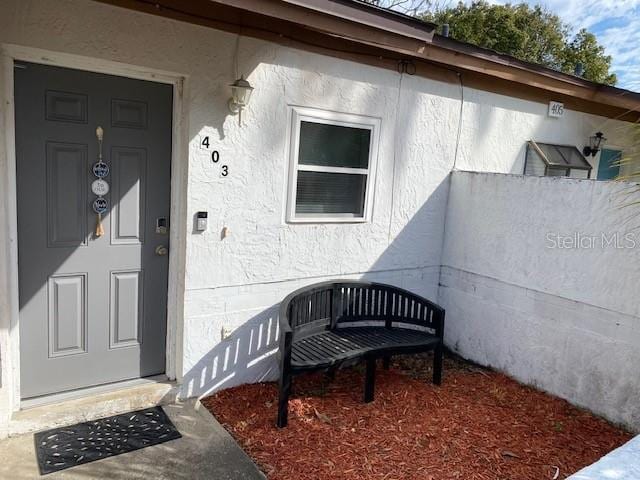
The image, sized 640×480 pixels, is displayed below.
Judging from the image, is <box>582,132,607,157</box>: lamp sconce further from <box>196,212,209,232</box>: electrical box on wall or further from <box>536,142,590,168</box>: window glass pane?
<box>196,212,209,232</box>: electrical box on wall

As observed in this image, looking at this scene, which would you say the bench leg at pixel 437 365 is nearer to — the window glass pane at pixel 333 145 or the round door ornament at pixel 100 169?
the window glass pane at pixel 333 145

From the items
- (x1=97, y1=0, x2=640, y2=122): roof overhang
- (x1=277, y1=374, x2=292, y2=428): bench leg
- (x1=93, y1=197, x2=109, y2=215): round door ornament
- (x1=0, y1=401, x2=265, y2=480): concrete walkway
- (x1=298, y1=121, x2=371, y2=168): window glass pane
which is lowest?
(x1=0, y1=401, x2=265, y2=480): concrete walkway

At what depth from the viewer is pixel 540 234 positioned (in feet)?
15.1

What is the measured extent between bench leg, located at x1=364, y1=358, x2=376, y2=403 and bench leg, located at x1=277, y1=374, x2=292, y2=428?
2.62ft

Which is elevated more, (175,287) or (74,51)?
(74,51)

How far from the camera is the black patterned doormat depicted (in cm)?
305

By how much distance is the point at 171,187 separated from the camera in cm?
382

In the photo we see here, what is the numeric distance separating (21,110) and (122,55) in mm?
789

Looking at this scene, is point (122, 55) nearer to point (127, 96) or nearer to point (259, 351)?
point (127, 96)

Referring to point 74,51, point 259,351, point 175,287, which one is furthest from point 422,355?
point 74,51

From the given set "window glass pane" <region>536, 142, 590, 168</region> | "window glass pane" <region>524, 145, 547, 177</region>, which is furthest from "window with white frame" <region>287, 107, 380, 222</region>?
"window glass pane" <region>536, 142, 590, 168</region>

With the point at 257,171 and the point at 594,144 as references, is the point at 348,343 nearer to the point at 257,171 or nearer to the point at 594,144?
the point at 257,171

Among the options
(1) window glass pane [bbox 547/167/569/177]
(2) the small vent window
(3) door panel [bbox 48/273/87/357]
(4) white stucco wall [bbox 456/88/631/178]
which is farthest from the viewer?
(1) window glass pane [bbox 547/167/569/177]

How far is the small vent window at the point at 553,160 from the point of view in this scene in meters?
6.29
